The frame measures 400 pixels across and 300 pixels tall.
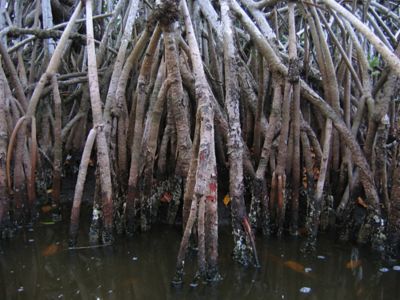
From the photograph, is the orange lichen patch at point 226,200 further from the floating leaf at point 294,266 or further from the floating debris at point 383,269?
the floating debris at point 383,269

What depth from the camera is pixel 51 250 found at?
120 inches

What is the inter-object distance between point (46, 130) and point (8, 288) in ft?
6.42

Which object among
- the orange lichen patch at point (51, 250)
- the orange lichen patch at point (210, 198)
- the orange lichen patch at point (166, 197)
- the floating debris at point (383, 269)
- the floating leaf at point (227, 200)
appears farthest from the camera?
the floating leaf at point (227, 200)

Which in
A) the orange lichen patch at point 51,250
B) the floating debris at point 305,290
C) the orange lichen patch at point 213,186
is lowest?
the floating debris at point 305,290

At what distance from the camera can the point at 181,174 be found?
3357mm

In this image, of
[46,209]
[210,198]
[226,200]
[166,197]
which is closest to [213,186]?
[210,198]

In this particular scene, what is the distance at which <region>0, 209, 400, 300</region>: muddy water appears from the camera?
2572 millimetres

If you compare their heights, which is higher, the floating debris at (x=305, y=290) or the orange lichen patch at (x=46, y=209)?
the orange lichen patch at (x=46, y=209)

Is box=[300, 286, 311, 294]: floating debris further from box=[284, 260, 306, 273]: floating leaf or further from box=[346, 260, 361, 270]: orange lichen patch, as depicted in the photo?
box=[346, 260, 361, 270]: orange lichen patch

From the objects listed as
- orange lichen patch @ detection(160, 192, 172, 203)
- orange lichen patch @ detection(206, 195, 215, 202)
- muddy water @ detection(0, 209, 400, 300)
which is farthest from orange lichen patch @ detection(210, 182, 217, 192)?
orange lichen patch @ detection(160, 192, 172, 203)

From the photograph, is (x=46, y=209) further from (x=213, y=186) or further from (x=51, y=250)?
(x=213, y=186)

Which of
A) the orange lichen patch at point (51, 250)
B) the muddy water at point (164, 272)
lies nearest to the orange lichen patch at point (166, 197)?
the muddy water at point (164, 272)

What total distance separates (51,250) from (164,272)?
0.80 metres

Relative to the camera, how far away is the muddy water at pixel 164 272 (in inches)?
101
